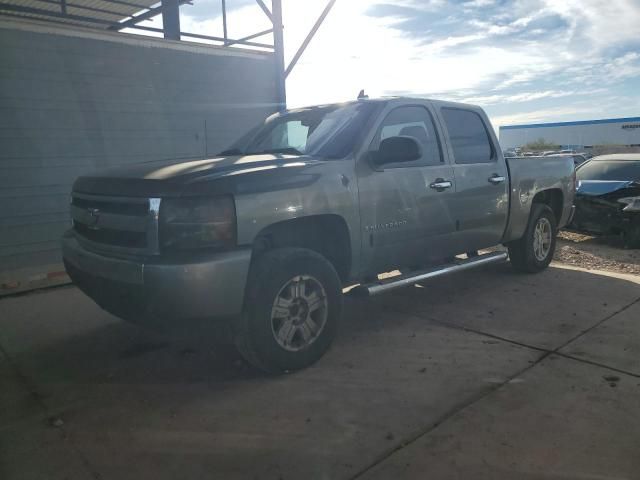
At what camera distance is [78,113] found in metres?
6.95

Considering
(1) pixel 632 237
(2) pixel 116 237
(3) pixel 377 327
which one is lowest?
(3) pixel 377 327

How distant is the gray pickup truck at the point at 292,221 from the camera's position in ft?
10.3

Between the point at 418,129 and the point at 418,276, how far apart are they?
132cm

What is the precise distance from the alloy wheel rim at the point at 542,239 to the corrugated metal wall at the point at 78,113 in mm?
4910

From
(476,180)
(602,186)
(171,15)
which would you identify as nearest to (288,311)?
(476,180)

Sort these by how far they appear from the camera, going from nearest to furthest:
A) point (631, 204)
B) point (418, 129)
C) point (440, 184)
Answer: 1. point (440, 184)
2. point (418, 129)
3. point (631, 204)

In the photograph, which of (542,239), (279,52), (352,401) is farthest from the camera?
(279,52)

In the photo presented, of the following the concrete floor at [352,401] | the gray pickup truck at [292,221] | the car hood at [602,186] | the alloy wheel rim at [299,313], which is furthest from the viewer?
the car hood at [602,186]

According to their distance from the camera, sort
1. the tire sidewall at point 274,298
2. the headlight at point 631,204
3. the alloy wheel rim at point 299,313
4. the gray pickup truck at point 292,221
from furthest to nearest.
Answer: the headlight at point 631,204, the alloy wheel rim at point 299,313, the tire sidewall at point 274,298, the gray pickup truck at point 292,221

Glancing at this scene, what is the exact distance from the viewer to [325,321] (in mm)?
3738

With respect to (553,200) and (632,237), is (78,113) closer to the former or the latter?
(553,200)

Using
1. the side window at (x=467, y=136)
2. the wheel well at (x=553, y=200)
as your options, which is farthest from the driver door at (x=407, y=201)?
the wheel well at (x=553, y=200)

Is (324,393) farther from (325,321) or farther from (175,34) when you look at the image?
(175,34)

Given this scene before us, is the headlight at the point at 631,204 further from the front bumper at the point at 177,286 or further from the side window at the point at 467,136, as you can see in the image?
the front bumper at the point at 177,286
